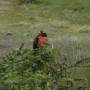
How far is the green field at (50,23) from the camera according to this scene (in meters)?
26.3

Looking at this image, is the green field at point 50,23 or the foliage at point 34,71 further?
the green field at point 50,23

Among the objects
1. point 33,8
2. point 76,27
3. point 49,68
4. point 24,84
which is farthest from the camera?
point 33,8

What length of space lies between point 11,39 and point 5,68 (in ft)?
72.7

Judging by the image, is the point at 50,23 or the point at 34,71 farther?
the point at 50,23

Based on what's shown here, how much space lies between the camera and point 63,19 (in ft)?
120

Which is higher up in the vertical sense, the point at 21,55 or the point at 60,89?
the point at 21,55

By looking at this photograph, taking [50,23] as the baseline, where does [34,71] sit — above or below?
below

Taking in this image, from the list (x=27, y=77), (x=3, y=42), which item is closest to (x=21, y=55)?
(x=27, y=77)

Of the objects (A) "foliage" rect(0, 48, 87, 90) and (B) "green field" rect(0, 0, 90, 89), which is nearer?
(A) "foliage" rect(0, 48, 87, 90)

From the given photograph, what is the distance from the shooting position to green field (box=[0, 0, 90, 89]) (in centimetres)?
2633

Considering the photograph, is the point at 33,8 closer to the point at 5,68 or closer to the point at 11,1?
the point at 11,1

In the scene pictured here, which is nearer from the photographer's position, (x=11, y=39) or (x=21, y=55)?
(x=21, y=55)

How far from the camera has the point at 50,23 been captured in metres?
34.7

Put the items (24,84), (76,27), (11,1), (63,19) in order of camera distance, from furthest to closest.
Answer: (11,1) < (63,19) < (76,27) < (24,84)
